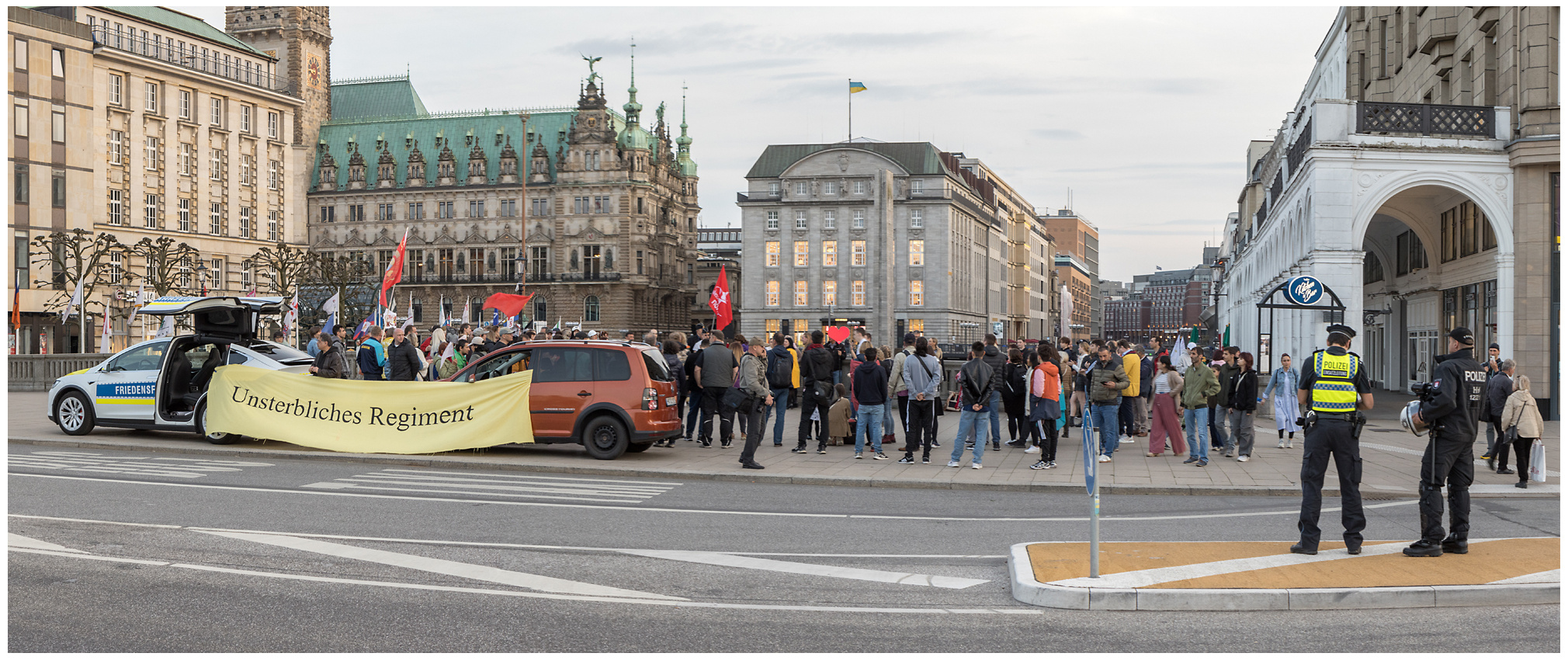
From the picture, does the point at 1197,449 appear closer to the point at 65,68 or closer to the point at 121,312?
the point at 121,312

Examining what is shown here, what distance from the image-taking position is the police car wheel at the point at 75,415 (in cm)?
1859

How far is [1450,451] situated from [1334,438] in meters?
0.81

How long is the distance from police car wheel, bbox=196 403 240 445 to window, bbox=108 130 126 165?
221 feet

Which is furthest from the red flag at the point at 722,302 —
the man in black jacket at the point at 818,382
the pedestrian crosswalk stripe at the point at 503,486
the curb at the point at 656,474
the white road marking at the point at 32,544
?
the white road marking at the point at 32,544

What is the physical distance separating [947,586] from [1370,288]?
39068 millimetres

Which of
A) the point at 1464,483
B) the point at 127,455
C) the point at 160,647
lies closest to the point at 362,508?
the point at 160,647

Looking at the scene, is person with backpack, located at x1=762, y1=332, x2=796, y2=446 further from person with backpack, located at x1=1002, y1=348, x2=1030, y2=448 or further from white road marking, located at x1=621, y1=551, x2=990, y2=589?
white road marking, located at x1=621, y1=551, x2=990, y2=589

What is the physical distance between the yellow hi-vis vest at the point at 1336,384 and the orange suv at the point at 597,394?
8.84m

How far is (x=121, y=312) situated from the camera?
61.8 metres

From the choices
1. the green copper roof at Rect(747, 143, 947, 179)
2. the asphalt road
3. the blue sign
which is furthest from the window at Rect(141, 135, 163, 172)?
the blue sign

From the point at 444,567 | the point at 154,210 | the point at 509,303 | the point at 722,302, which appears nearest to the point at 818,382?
the point at 444,567

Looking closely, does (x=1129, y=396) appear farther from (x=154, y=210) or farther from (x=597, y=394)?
(x=154, y=210)

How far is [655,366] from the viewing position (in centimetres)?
1666

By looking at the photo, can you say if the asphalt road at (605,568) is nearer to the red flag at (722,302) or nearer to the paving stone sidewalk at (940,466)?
the paving stone sidewalk at (940,466)
